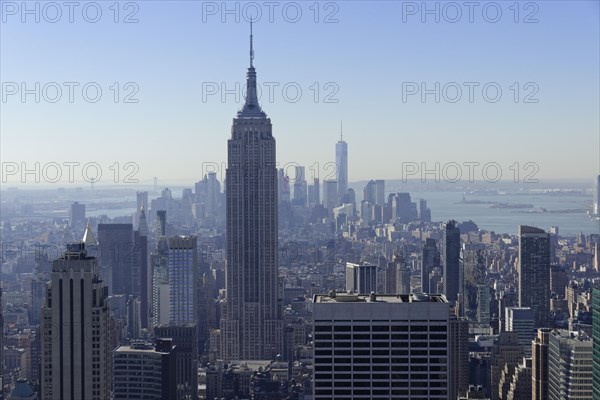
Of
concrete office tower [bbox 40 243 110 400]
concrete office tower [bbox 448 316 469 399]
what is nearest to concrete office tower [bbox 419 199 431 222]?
concrete office tower [bbox 448 316 469 399]

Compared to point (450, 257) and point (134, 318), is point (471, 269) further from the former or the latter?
point (134, 318)

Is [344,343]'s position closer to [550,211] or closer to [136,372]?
[136,372]

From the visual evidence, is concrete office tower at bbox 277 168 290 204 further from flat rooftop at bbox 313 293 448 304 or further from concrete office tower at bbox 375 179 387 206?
flat rooftop at bbox 313 293 448 304

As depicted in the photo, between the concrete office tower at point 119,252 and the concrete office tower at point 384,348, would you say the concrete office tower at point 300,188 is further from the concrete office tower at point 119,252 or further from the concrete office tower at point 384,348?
the concrete office tower at point 384,348

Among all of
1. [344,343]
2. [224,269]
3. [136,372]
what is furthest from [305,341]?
[344,343]

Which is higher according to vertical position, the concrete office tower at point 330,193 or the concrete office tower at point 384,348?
the concrete office tower at point 330,193

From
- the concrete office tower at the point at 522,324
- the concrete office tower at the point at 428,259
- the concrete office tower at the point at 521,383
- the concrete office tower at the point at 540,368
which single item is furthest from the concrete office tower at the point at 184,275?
the concrete office tower at the point at 540,368

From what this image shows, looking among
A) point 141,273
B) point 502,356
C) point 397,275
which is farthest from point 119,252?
point 502,356

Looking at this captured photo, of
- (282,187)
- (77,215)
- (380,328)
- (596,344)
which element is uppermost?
(282,187)
